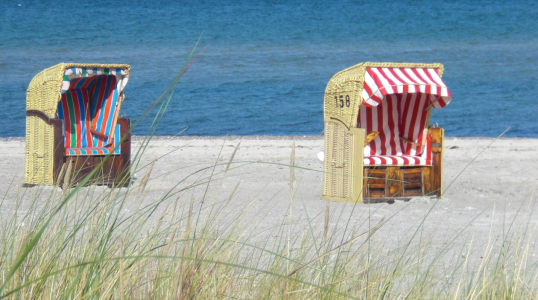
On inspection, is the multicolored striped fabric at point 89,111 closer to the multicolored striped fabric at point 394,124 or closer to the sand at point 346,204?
the sand at point 346,204

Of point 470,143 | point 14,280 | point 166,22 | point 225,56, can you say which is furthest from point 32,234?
point 166,22

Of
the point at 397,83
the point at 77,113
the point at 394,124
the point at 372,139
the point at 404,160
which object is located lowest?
the point at 404,160

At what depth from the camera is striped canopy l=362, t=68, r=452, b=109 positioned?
5.80 m

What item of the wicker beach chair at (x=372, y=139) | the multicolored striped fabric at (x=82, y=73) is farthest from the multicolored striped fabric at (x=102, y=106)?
the wicker beach chair at (x=372, y=139)

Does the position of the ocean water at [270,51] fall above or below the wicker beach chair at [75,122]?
above

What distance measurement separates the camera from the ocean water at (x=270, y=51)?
65.0 ft

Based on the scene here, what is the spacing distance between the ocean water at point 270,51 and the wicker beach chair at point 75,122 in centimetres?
174

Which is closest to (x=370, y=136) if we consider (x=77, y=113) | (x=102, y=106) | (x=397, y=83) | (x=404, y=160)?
(x=404, y=160)

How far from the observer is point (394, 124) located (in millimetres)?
7047

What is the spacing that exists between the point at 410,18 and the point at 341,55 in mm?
19303

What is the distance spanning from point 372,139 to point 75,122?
12.7 feet

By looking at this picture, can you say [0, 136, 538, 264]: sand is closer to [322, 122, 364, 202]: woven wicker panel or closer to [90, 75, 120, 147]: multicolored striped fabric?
[322, 122, 364, 202]: woven wicker panel

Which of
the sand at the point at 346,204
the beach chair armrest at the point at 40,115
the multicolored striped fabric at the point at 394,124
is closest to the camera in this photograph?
the sand at the point at 346,204

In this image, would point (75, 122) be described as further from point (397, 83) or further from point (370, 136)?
point (397, 83)
